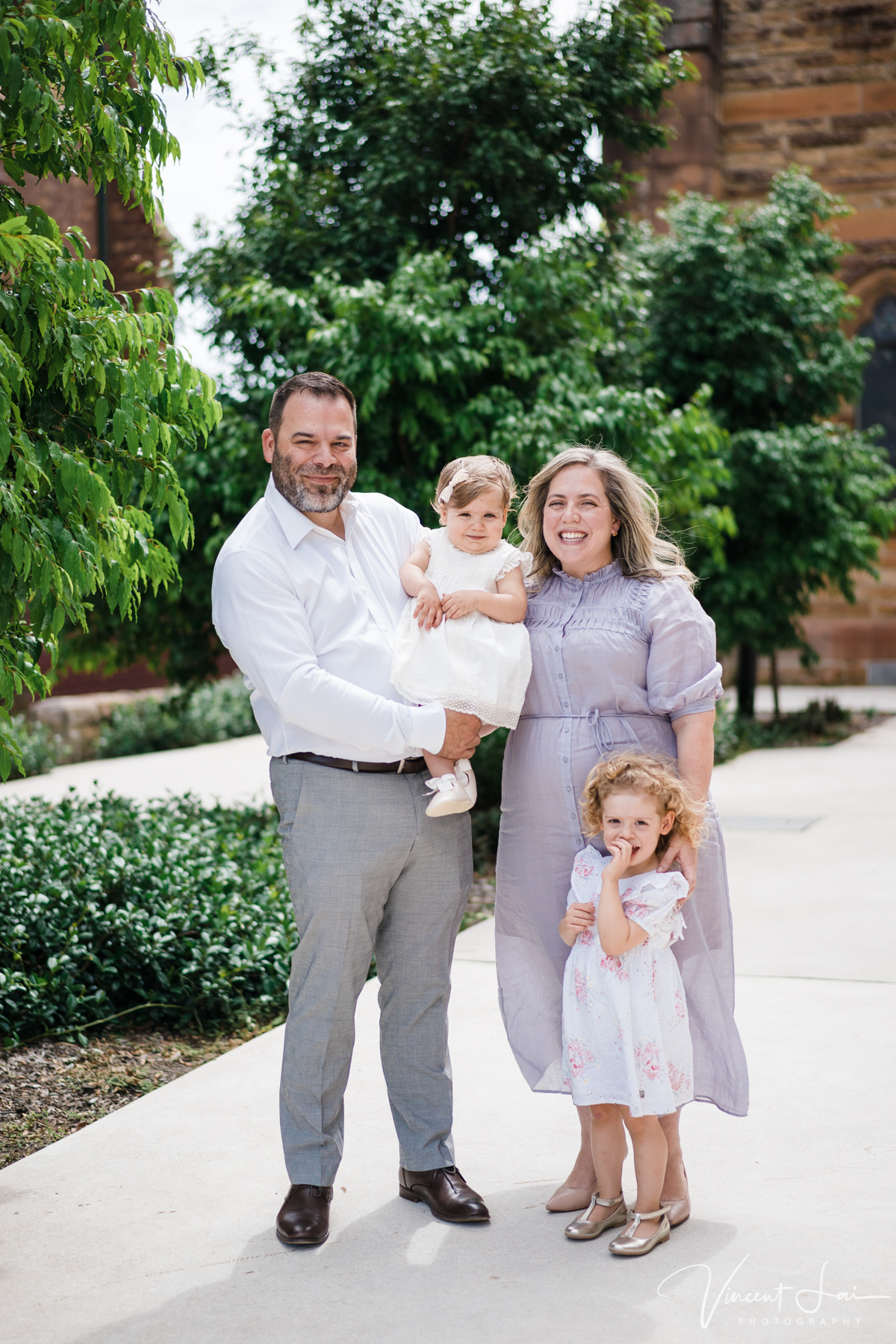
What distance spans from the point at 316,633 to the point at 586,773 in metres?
0.74

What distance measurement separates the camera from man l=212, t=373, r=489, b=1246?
3.13 metres

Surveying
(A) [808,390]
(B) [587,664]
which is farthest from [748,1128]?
(A) [808,390]

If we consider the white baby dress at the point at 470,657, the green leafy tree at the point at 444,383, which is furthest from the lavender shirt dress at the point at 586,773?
the green leafy tree at the point at 444,383

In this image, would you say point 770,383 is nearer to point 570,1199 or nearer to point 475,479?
point 475,479

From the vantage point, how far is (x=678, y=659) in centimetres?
322

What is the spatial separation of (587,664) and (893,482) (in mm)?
11720

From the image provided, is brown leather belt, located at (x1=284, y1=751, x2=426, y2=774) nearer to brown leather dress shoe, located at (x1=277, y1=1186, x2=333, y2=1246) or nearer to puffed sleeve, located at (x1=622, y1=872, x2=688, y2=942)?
puffed sleeve, located at (x1=622, y1=872, x2=688, y2=942)

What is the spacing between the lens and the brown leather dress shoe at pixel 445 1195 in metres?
3.25

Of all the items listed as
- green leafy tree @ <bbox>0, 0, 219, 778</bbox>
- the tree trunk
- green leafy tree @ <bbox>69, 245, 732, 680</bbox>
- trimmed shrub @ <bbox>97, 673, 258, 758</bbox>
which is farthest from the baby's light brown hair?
the tree trunk

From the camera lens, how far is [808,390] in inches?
542

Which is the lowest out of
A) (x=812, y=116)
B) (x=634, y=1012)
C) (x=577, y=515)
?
(x=634, y=1012)

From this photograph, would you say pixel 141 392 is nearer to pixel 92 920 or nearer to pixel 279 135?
pixel 92 920

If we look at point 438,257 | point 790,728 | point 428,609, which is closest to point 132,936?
point 428,609

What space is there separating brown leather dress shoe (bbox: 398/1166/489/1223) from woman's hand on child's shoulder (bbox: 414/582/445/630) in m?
1.37
